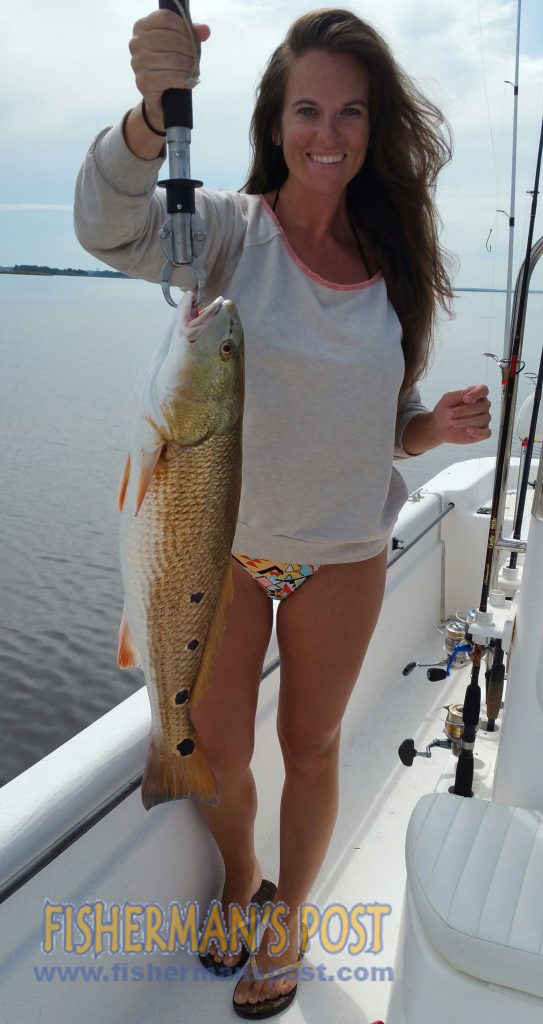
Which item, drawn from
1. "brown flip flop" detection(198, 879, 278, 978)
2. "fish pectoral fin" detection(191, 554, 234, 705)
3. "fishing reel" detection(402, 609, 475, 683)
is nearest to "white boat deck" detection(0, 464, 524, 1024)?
"brown flip flop" detection(198, 879, 278, 978)

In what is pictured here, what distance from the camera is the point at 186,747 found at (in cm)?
152

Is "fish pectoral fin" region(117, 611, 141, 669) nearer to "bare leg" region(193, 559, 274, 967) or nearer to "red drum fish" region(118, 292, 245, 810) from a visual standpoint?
"red drum fish" region(118, 292, 245, 810)

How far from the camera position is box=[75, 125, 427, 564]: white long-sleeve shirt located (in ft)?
5.42

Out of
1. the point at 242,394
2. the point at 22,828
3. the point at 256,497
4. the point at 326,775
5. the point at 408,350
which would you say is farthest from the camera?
the point at 326,775

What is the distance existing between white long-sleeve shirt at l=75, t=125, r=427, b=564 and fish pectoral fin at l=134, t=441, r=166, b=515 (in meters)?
0.44

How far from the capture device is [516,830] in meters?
1.71

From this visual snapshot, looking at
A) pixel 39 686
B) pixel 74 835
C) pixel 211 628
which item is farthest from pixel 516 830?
pixel 39 686

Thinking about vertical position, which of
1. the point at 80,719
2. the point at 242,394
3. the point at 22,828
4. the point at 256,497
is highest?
the point at 242,394

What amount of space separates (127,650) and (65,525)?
8452 mm

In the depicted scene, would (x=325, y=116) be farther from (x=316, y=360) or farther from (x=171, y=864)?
(x=171, y=864)

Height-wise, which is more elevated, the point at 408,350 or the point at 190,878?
the point at 408,350

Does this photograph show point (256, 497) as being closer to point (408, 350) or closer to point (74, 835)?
point (408, 350)

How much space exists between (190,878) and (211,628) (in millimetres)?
1072

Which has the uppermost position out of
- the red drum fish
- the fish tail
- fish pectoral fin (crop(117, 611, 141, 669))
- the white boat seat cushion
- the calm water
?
the red drum fish
